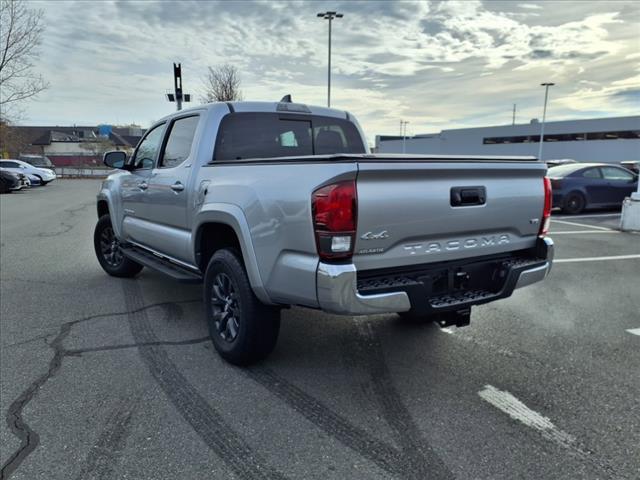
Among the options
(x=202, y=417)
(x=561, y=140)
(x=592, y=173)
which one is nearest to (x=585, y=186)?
(x=592, y=173)

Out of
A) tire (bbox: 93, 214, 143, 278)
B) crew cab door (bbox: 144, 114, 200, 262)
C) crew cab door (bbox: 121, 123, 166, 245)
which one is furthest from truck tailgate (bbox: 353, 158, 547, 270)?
tire (bbox: 93, 214, 143, 278)

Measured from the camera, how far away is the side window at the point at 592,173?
13344mm

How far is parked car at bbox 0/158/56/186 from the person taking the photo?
89.4 ft

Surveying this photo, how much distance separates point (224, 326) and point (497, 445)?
212 cm

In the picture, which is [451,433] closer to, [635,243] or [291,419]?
[291,419]

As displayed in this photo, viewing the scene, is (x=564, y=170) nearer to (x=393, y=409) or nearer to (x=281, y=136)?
(x=281, y=136)

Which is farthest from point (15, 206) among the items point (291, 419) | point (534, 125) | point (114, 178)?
point (534, 125)

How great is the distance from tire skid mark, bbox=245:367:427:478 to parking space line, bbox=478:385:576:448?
88cm

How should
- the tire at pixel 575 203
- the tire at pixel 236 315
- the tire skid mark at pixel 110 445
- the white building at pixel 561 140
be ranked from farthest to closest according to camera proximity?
the white building at pixel 561 140 < the tire at pixel 575 203 < the tire at pixel 236 315 < the tire skid mark at pixel 110 445

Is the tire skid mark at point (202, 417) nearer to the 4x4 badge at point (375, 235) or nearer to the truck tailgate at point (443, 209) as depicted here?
the truck tailgate at point (443, 209)

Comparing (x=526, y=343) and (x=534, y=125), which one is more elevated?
(x=534, y=125)

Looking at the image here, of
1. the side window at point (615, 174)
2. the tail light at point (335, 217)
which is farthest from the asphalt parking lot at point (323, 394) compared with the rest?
the side window at point (615, 174)

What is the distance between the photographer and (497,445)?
106 inches

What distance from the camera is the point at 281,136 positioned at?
4566 mm
